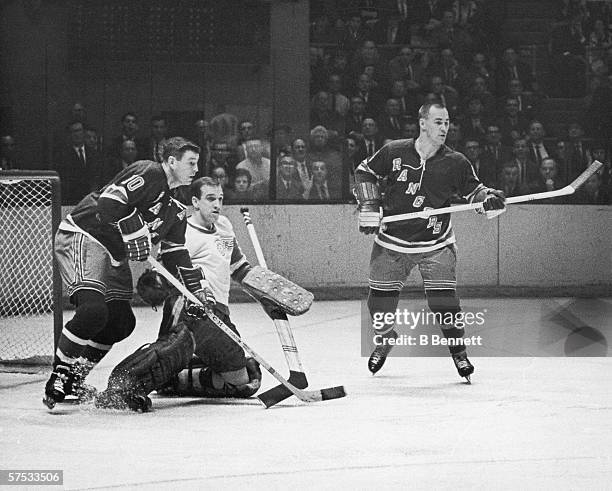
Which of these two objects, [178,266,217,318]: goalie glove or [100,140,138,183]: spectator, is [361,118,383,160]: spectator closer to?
[100,140,138,183]: spectator

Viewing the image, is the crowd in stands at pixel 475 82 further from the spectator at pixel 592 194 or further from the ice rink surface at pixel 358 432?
the ice rink surface at pixel 358 432

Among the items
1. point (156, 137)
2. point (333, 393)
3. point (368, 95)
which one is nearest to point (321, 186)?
point (368, 95)

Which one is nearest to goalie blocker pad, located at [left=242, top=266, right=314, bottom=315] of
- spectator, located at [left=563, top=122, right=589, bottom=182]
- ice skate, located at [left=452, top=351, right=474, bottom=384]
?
ice skate, located at [left=452, top=351, right=474, bottom=384]

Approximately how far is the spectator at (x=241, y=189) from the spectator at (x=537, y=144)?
8.19 ft

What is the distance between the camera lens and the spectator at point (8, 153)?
32.8 feet

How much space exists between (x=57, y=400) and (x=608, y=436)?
2.32m

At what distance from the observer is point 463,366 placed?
625cm

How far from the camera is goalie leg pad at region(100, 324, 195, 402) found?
539 centimetres

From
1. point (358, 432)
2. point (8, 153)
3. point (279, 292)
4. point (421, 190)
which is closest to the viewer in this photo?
point (358, 432)

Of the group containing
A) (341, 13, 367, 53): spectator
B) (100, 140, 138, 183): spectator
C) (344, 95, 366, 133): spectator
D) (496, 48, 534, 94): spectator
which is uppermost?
(341, 13, 367, 53): spectator

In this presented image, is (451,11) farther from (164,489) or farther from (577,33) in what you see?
(164,489)

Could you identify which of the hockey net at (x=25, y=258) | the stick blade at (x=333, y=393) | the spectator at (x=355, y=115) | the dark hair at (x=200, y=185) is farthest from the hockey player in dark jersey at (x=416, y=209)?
the spectator at (x=355, y=115)

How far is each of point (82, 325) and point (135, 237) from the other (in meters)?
0.46

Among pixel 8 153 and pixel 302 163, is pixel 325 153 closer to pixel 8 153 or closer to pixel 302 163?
pixel 302 163
